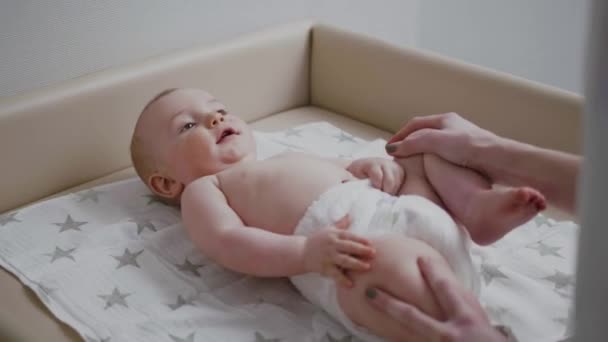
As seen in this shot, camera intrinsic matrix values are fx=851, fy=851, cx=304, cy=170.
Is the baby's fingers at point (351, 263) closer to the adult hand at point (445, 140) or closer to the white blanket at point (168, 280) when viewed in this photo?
the white blanket at point (168, 280)

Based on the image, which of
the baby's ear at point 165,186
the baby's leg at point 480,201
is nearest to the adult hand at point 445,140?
the baby's leg at point 480,201

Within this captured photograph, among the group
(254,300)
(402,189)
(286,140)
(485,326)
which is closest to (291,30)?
(286,140)

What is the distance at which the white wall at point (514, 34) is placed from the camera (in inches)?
89.2

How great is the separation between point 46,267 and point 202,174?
285mm

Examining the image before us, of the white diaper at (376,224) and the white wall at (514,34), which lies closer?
the white diaper at (376,224)

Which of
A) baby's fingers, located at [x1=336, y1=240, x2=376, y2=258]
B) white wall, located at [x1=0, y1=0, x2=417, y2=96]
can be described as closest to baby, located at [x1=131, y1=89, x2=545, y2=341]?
baby's fingers, located at [x1=336, y1=240, x2=376, y2=258]

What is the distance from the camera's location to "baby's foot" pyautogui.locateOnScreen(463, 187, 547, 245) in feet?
3.62

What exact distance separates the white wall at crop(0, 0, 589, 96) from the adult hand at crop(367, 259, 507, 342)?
783 mm

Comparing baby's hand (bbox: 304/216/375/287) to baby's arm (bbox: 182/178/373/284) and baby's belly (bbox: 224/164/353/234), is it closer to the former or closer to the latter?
baby's arm (bbox: 182/178/373/284)

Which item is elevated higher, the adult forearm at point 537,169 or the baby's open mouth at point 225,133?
the adult forearm at point 537,169

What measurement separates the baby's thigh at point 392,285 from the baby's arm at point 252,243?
2 centimetres

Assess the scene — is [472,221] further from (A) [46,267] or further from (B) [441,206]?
(A) [46,267]

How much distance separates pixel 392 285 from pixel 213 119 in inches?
19.6

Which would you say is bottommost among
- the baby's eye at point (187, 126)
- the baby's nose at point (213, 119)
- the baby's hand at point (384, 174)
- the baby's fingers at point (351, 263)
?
the baby's hand at point (384, 174)
